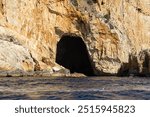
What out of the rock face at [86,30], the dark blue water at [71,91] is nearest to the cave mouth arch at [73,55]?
the rock face at [86,30]

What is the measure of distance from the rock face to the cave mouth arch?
4.80 meters

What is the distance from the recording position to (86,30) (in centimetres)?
6419

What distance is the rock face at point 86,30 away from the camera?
5781cm

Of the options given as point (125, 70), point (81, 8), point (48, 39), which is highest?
point (81, 8)

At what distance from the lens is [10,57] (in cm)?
5172

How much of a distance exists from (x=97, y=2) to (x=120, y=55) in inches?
357

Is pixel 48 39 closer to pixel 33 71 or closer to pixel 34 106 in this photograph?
pixel 33 71

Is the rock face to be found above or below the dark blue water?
above

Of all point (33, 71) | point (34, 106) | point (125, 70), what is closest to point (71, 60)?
point (125, 70)

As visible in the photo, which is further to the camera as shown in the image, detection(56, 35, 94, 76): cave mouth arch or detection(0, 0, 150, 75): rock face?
detection(56, 35, 94, 76): cave mouth arch

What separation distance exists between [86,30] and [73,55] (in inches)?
336

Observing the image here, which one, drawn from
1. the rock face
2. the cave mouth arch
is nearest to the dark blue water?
the rock face

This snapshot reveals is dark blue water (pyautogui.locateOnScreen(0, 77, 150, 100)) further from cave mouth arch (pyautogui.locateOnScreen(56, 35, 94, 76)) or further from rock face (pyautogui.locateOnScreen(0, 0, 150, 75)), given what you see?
cave mouth arch (pyautogui.locateOnScreen(56, 35, 94, 76))

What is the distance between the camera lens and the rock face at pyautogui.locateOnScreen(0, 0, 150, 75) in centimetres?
5781
